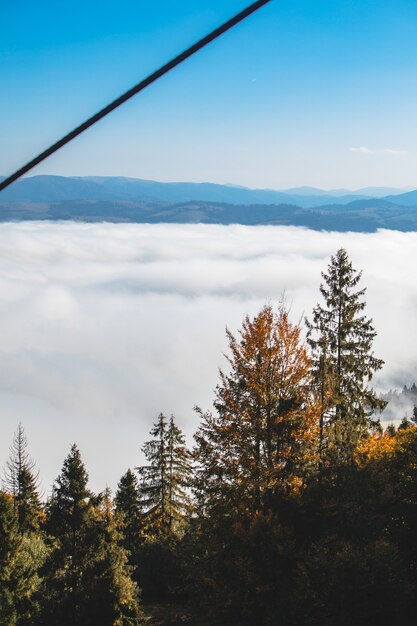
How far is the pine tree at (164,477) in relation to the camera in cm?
3406

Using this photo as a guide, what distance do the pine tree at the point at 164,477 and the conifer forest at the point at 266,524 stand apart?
38.5 ft

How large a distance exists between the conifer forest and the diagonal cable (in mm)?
11960

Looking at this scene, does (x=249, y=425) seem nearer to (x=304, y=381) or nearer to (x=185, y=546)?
(x=304, y=381)

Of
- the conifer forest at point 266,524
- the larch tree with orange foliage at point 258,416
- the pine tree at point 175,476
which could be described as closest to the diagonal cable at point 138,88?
the conifer forest at point 266,524

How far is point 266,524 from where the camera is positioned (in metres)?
13.1

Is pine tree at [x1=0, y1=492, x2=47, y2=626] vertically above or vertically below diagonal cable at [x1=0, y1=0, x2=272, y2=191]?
below

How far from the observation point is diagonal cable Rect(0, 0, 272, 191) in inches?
103

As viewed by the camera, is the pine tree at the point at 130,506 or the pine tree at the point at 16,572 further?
the pine tree at the point at 130,506

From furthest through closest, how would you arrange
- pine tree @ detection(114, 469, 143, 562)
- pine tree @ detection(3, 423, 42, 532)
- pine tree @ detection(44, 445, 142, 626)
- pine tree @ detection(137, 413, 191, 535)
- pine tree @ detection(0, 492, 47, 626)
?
1. pine tree @ detection(3, 423, 42, 532)
2. pine tree @ detection(114, 469, 143, 562)
3. pine tree @ detection(137, 413, 191, 535)
4. pine tree @ detection(0, 492, 47, 626)
5. pine tree @ detection(44, 445, 142, 626)

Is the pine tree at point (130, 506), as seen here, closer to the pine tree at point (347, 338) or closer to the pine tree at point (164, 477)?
the pine tree at point (164, 477)

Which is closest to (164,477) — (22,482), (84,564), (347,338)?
(84,564)

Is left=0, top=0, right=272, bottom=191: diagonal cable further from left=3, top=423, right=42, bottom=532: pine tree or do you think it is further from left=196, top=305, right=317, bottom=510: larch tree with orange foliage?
left=3, top=423, right=42, bottom=532: pine tree

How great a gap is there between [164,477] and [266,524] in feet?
73.4

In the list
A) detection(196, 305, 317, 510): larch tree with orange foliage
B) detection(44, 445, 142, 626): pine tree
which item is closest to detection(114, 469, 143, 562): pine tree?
detection(44, 445, 142, 626): pine tree
